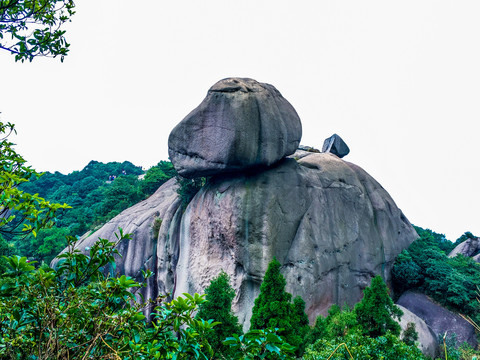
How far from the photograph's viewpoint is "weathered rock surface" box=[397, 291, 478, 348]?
1530cm

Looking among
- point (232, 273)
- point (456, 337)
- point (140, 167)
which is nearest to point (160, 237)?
point (232, 273)

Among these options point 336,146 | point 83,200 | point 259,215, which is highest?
point 336,146

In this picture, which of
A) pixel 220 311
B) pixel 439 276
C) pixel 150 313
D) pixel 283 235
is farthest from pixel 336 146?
pixel 150 313

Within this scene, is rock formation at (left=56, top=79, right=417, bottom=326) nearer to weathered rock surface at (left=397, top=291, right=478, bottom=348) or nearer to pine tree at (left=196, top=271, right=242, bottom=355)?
weathered rock surface at (left=397, top=291, right=478, bottom=348)

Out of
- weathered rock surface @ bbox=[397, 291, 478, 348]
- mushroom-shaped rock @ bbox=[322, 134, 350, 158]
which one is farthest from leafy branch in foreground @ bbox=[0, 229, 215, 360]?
mushroom-shaped rock @ bbox=[322, 134, 350, 158]

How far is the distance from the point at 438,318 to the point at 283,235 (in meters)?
7.33

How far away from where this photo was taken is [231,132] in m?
14.3

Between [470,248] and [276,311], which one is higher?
[470,248]

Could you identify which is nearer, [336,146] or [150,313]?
[150,313]

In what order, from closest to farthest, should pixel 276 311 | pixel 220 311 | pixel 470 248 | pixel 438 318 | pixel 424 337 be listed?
pixel 276 311 < pixel 220 311 < pixel 424 337 < pixel 438 318 < pixel 470 248

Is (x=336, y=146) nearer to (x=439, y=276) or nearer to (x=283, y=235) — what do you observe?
(x=439, y=276)

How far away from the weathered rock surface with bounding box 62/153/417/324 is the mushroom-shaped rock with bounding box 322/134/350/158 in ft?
9.38

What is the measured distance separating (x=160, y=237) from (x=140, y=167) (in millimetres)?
41280

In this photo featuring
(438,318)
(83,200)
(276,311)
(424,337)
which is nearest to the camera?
(276,311)
